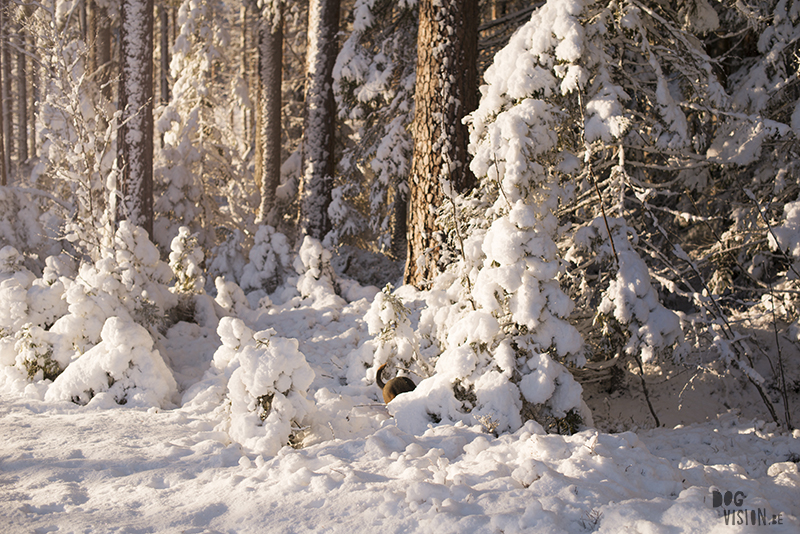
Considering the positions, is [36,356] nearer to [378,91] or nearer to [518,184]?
[518,184]

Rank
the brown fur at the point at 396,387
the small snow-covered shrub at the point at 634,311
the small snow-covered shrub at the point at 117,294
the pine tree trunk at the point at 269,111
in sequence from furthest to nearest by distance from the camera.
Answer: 1. the pine tree trunk at the point at 269,111
2. the small snow-covered shrub at the point at 117,294
3. the brown fur at the point at 396,387
4. the small snow-covered shrub at the point at 634,311

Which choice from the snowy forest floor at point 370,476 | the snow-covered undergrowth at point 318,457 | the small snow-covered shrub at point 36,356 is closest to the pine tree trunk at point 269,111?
the snow-covered undergrowth at point 318,457

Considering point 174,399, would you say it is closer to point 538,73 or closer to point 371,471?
point 371,471

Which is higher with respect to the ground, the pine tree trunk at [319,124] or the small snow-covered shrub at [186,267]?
the pine tree trunk at [319,124]

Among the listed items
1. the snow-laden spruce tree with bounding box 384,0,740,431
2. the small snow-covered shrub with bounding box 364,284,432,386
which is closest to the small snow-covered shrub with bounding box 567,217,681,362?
the snow-laden spruce tree with bounding box 384,0,740,431

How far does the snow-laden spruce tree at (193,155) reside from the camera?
1010 cm

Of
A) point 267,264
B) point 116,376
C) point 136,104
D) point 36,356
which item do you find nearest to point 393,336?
point 116,376

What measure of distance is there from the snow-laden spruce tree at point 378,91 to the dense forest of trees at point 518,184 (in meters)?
0.04

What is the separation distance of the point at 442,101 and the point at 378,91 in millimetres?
2587

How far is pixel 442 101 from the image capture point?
247 inches

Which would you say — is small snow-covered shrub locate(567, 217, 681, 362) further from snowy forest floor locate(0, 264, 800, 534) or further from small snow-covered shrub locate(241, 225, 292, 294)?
small snow-covered shrub locate(241, 225, 292, 294)

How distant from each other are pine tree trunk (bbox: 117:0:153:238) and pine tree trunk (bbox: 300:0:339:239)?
2.52 metres

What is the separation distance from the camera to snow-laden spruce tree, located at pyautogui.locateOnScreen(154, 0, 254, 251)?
33.1 feet

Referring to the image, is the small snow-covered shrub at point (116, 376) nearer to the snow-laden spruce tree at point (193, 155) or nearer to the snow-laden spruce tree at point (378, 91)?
the snow-laden spruce tree at point (378, 91)
